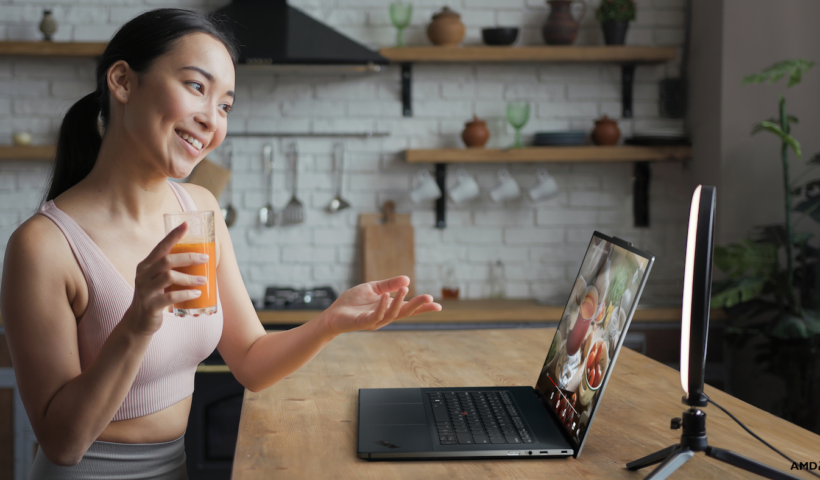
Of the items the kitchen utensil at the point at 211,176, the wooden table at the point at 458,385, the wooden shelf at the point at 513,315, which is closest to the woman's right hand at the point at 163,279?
the wooden table at the point at 458,385

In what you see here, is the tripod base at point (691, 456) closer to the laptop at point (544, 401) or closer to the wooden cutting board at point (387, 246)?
the laptop at point (544, 401)

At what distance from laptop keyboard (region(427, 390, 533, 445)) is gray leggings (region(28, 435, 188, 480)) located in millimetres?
496

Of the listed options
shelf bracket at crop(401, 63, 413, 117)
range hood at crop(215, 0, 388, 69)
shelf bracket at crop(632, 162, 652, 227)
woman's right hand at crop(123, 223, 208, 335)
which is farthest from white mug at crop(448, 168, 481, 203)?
woman's right hand at crop(123, 223, 208, 335)

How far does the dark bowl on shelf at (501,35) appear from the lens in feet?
10.5

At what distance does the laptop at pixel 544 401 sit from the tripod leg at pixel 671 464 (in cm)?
10

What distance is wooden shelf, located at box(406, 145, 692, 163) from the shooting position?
318 centimetres

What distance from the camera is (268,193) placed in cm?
339

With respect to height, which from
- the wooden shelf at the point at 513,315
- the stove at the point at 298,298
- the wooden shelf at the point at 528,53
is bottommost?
the wooden shelf at the point at 513,315

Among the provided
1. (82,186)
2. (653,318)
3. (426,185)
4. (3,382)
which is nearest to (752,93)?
(653,318)

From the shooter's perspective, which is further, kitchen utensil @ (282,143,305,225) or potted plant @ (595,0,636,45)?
kitchen utensil @ (282,143,305,225)

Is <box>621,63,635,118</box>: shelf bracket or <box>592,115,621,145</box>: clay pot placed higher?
<box>621,63,635,118</box>: shelf bracket

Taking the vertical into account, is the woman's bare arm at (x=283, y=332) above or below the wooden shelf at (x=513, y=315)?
above

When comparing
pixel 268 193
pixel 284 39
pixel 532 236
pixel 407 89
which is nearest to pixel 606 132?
pixel 532 236

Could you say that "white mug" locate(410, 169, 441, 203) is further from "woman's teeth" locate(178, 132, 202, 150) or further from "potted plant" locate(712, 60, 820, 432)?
"woman's teeth" locate(178, 132, 202, 150)
